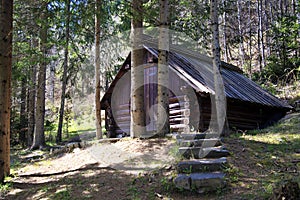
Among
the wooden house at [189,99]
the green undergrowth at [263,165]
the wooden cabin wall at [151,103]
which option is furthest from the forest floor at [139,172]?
the wooden house at [189,99]

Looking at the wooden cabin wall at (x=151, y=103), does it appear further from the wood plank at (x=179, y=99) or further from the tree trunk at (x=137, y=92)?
the tree trunk at (x=137, y=92)

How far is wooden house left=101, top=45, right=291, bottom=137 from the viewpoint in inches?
463

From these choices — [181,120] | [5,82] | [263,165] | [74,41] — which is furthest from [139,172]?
[74,41]

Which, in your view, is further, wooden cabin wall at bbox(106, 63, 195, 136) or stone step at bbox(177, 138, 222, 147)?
wooden cabin wall at bbox(106, 63, 195, 136)

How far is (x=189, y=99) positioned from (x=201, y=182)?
6785 millimetres

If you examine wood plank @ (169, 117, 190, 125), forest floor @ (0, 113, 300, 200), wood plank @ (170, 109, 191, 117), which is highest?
wood plank @ (170, 109, 191, 117)

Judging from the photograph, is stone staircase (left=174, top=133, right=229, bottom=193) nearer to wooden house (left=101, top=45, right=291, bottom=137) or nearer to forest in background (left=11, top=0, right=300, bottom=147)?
wooden house (left=101, top=45, right=291, bottom=137)

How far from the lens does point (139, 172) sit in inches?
253

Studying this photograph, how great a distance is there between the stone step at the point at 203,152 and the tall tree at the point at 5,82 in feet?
14.0

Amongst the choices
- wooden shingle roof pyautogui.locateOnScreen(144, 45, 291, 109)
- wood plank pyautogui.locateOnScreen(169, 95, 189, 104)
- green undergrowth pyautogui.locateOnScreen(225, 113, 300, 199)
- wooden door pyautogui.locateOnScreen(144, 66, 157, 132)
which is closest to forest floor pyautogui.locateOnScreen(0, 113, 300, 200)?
green undergrowth pyautogui.locateOnScreen(225, 113, 300, 199)

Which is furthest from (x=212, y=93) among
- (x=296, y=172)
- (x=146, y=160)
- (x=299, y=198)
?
(x=299, y=198)

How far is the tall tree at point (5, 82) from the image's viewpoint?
6965mm

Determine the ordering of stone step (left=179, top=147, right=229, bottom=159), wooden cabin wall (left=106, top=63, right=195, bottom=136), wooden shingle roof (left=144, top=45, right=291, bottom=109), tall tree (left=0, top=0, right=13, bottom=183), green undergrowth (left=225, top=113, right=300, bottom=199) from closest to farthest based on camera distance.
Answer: green undergrowth (left=225, top=113, right=300, bottom=199) < stone step (left=179, top=147, right=229, bottom=159) < tall tree (left=0, top=0, right=13, bottom=183) < wooden shingle roof (left=144, top=45, right=291, bottom=109) < wooden cabin wall (left=106, top=63, right=195, bottom=136)

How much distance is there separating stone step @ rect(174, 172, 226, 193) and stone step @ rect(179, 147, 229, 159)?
1093 millimetres
